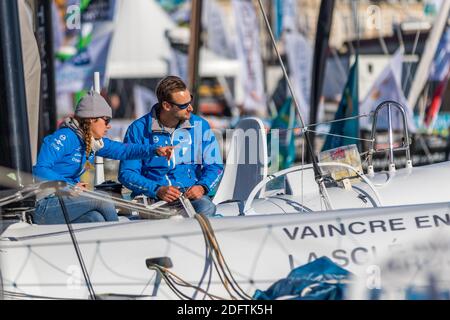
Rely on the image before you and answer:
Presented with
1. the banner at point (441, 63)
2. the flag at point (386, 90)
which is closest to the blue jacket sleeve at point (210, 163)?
the flag at point (386, 90)

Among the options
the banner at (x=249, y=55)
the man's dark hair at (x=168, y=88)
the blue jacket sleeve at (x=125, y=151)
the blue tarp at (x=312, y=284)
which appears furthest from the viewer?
the banner at (x=249, y=55)

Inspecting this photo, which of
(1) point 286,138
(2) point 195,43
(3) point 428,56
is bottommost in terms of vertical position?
(1) point 286,138

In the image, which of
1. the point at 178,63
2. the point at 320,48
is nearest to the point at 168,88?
the point at 320,48

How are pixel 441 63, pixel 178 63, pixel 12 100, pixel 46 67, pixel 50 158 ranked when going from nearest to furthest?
pixel 12 100 → pixel 50 158 → pixel 46 67 → pixel 441 63 → pixel 178 63

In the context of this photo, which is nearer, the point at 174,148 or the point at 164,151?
the point at 164,151

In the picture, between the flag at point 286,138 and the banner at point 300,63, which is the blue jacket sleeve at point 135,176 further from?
the banner at point 300,63

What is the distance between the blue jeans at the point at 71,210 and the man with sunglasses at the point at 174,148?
432mm

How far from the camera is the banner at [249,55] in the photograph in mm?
16500

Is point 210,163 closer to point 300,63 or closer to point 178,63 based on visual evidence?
point 300,63

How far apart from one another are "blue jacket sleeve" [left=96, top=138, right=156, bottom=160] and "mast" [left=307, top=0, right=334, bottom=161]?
521cm

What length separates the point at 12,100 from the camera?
13.1 ft

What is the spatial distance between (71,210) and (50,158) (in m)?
0.24

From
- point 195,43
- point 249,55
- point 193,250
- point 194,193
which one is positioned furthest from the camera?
point 249,55
